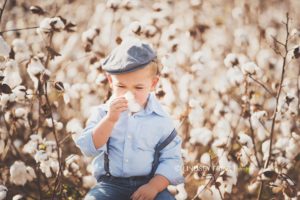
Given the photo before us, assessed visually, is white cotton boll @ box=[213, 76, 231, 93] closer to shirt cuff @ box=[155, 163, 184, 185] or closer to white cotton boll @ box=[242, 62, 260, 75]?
white cotton boll @ box=[242, 62, 260, 75]

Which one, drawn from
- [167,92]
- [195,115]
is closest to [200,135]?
[195,115]

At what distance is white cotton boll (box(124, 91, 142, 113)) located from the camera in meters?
2.01

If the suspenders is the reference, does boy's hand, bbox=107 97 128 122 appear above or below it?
above

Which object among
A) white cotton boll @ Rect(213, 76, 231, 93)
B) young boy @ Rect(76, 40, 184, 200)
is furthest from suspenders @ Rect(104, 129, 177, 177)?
white cotton boll @ Rect(213, 76, 231, 93)

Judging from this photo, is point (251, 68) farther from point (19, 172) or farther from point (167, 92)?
point (19, 172)

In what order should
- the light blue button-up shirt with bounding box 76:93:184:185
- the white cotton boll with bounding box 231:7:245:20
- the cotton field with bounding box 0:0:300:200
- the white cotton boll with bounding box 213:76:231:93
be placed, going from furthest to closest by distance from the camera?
the white cotton boll with bounding box 231:7:245:20
the white cotton boll with bounding box 213:76:231:93
the cotton field with bounding box 0:0:300:200
the light blue button-up shirt with bounding box 76:93:184:185

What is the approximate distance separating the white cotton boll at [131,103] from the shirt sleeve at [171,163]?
208mm

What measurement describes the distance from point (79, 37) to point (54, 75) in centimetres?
85

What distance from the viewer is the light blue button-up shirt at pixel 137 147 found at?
208cm

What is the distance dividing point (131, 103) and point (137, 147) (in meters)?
0.18

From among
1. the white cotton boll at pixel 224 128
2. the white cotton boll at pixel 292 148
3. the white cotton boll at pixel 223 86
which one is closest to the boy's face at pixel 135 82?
the white cotton boll at pixel 292 148

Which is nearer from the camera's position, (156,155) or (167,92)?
(156,155)

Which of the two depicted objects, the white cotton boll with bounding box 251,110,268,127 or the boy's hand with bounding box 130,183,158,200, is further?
the white cotton boll with bounding box 251,110,268,127

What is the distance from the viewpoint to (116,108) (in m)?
1.94
